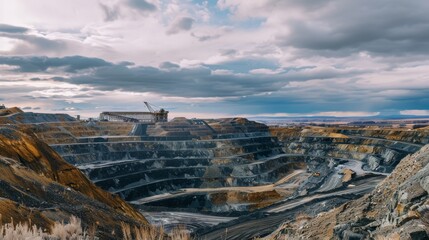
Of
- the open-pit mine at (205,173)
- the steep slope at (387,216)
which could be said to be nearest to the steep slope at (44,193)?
the open-pit mine at (205,173)

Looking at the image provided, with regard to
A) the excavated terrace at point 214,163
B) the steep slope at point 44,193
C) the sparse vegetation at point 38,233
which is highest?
the sparse vegetation at point 38,233

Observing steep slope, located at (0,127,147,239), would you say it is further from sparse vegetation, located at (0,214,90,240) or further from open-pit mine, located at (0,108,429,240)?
sparse vegetation, located at (0,214,90,240)

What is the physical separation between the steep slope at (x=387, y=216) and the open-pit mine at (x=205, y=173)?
0.27 feet

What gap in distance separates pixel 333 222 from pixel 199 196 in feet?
200

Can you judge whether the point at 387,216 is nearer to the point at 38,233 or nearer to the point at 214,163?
the point at 38,233

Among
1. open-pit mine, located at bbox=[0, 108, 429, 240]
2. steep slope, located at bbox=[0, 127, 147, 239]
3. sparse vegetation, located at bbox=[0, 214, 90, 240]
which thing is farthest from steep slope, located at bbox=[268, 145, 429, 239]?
steep slope, located at bbox=[0, 127, 147, 239]

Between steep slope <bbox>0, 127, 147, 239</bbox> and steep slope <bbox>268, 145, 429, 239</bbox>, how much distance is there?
9.15m

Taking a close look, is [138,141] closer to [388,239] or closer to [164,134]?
[164,134]

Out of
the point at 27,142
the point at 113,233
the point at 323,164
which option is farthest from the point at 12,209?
the point at 323,164

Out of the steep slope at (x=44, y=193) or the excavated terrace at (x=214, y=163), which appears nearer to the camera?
the steep slope at (x=44, y=193)

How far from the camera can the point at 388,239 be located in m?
8.97

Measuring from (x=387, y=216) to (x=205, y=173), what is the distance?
78.4 meters

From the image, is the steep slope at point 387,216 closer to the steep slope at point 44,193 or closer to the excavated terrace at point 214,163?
the steep slope at point 44,193

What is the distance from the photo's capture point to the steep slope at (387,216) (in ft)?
31.8
